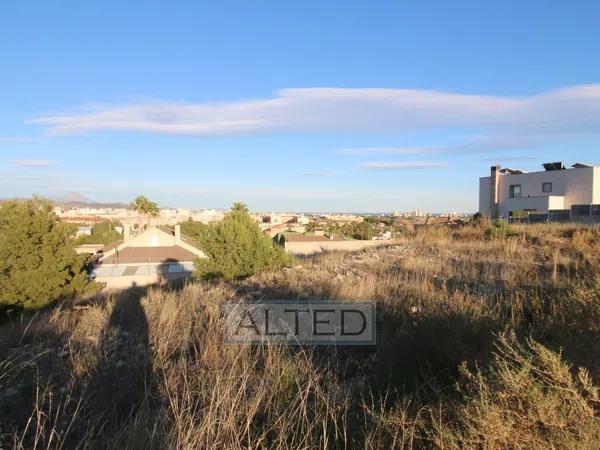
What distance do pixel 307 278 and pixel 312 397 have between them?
545 centimetres

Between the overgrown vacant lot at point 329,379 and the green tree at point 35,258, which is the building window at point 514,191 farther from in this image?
the overgrown vacant lot at point 329,379

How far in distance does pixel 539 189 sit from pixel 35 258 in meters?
35.7

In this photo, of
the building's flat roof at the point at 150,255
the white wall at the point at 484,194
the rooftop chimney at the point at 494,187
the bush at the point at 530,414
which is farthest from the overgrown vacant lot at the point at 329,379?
the building's flat roof at the point at 150,255

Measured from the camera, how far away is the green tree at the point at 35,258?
1738 cm

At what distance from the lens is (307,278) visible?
8.45 m

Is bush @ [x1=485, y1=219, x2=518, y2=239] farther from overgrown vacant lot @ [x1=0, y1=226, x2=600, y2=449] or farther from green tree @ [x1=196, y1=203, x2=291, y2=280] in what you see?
green tree @ [x1=196, y1=203, x2=291, y2=280]

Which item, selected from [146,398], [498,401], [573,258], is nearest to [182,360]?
[146,398]

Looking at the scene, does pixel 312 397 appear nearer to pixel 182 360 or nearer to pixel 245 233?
pixel 182 360

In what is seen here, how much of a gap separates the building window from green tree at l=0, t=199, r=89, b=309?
33.8 metres

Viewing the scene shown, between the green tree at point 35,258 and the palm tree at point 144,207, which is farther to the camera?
the palm tree at point 144,207

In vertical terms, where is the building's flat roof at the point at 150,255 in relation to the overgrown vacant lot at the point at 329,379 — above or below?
below

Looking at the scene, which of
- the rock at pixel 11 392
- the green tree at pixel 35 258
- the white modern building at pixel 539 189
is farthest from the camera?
the white modern building at pixel 539 189

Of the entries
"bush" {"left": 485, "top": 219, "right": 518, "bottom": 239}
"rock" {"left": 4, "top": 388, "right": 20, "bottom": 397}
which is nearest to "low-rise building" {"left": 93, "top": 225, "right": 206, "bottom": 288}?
"bush" {"left": 485, "top": 219, "right": 518, "bottom": 239}

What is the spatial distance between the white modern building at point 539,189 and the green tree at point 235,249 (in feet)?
79.0
